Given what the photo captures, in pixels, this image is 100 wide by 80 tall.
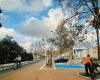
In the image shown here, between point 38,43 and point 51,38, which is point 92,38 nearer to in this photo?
point 51,38

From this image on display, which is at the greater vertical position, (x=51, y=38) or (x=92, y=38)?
(x=51, y=38)

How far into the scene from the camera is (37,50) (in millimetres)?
151125

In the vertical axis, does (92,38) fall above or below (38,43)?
below

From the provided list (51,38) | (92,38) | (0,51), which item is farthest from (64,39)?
(92,38)

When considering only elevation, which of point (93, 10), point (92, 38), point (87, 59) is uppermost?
point (93, 10)

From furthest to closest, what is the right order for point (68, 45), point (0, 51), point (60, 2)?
point (68, 45)
point (0, 51)
point (60, 2)

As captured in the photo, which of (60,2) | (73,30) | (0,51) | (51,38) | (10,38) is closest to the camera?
(60,2)

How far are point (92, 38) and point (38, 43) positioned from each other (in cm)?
11880

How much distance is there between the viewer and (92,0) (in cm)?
2317

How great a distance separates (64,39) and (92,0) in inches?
1668

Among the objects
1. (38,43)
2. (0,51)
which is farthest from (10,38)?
(38,43)

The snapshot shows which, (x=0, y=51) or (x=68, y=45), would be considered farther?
(x=68, y=45)

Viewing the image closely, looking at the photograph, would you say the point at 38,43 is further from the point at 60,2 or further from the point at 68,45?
the point at 60,2

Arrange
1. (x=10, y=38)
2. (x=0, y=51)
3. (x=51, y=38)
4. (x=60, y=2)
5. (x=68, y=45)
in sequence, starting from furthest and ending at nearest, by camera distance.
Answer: (x=51, y=38) → (x=68, y=45) → (x=10, y=38) → (x=0, y=51) → (x=60, y=2)
